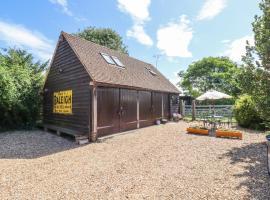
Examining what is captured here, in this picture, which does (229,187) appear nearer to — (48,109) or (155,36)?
(48,109)

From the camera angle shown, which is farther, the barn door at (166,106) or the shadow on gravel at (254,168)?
the barn door at (166,106)

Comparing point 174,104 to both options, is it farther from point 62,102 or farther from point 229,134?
point 62,102

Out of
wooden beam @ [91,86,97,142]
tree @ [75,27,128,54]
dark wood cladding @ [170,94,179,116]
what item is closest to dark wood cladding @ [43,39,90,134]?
wooden beam @ [91,86,97,142]

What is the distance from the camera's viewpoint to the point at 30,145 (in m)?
9.43

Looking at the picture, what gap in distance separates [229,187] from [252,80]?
4.68m

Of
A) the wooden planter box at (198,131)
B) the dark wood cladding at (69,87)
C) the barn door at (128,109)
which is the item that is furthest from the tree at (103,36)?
the wooden planter box at (198,131)

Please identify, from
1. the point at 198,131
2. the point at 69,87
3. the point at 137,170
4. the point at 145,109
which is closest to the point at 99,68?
the point at 69,87

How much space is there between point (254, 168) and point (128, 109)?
7.85 m

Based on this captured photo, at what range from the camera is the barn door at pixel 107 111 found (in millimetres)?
10594

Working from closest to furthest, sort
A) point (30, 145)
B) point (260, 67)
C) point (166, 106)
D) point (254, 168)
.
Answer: point (254, 168)
point (260, 67)
point (30, 145)
point (166, 106)

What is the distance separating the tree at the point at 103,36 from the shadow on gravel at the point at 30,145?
25.7 meters

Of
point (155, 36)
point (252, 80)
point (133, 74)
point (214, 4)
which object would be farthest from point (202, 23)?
point (155, 36)

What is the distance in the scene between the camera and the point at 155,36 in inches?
830

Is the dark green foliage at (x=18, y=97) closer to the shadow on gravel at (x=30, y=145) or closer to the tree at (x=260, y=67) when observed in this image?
the shadow on gravel at (x=30, y=145)
